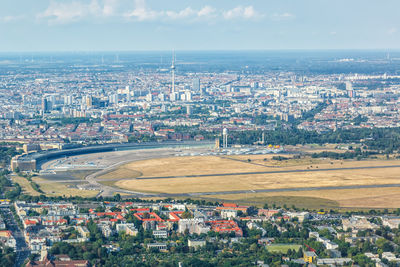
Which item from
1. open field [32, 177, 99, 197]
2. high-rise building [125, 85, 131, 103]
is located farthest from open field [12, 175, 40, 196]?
high-rise building [125, 85, 131, 103]

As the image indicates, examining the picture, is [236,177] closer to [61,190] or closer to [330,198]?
[330,198]

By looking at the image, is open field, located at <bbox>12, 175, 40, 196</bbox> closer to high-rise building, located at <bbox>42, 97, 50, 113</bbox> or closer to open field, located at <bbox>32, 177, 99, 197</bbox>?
open field, located at <bbox>32, 177, 99, 197</bbox>

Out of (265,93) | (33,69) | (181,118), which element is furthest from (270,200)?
(33,69)

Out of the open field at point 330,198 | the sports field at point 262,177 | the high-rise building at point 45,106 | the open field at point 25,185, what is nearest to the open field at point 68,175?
the open field at point 25,185

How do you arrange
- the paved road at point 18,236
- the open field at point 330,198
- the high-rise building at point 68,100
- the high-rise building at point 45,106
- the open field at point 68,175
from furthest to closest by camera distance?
1. the high-rise building at point 68,100
2. the high-rise building at point 45,106
3. the open field at point 68,175
4. the open field at point 330,198
5. the paved road at point 18,236

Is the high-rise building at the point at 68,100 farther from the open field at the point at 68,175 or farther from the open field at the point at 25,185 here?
the open field at the point at 25,185

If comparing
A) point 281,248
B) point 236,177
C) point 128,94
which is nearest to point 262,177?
point 236,177
